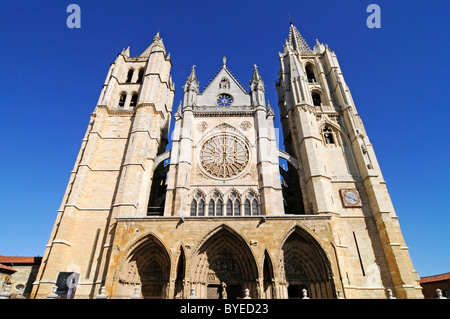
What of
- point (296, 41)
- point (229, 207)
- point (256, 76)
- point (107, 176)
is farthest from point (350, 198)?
point (296, 41)

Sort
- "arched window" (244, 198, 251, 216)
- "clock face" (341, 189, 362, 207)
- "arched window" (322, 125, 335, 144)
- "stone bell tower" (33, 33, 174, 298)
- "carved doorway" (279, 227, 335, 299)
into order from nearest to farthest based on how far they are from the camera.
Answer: "carved doorway" (279, 227, 335, 299), "stone bell tower" (33, 33, 174, 298), "clock face" (341, 189, 362, 207), "arched window" (244, 198, 251, 216), "arched window" (322, 125, 335, 144)

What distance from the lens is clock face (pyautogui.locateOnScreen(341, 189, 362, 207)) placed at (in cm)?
1538

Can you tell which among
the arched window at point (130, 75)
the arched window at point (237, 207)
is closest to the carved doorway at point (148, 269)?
the arched window at point (237, 207)

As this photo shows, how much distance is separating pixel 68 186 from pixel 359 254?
62.3ft

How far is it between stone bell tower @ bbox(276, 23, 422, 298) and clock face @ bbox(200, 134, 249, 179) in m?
4.12

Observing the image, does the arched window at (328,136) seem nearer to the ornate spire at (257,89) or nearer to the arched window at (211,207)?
the ornate spire at (257,89)

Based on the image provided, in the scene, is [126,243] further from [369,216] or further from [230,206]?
[369,216]

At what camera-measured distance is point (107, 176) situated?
17031mm

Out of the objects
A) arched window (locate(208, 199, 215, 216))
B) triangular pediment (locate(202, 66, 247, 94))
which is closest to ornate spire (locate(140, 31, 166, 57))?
triangular pediment (locate(202, 66, 247, 94))

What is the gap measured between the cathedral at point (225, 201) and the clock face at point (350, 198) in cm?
7

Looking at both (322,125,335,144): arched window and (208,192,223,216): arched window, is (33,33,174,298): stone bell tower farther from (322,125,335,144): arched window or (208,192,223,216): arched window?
(322,125,335,144): arched window

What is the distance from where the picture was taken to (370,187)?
15.4 meters

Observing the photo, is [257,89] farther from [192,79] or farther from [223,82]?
[192,79]
